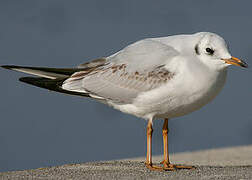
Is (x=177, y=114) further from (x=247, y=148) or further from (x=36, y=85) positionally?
(x=247, y=148)

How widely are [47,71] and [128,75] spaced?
139cm

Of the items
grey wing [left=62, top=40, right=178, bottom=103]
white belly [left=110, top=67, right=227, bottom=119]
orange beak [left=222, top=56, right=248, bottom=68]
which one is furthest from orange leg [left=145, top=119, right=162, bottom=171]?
orange beak [left=222, top=56, right=248, bottom=68]

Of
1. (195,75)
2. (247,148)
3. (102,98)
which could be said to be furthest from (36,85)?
(247,148)

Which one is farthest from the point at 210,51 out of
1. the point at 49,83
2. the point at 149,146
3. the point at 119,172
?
the point at 49,83

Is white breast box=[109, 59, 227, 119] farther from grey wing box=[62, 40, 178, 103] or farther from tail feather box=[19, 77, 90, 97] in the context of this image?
tail feather box=[19, 77, 90, 97]

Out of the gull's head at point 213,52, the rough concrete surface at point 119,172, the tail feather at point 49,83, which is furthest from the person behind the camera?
the tail feather at point 49,83

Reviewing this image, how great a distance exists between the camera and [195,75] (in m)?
6.23

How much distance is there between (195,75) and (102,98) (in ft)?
4.47

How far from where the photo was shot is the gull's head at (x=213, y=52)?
621 cm

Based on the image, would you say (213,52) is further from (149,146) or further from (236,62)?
(149,146)

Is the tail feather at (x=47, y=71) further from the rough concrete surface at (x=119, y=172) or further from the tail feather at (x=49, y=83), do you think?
the rough concrete surface at (x=119, y=172)

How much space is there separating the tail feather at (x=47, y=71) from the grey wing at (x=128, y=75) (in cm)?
18

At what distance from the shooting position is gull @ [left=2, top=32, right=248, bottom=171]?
6.25 meters

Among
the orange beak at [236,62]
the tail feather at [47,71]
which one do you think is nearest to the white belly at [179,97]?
the orange beak at [236,62]
